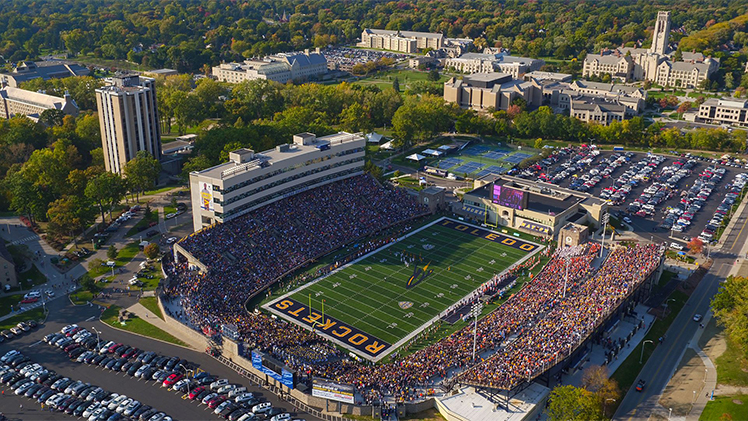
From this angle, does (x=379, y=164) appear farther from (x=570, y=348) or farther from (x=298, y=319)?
(x=570, y=348)

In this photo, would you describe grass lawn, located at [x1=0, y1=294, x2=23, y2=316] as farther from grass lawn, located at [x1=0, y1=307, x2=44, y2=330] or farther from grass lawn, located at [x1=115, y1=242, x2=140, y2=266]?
grass lawn, located at [x1=115, y1=242, x2=140, y2=266]

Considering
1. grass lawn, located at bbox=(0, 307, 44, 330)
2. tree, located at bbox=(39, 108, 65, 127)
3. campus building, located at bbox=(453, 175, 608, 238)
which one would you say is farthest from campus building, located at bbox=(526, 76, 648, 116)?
grass lawn, located at bbox=(0, 307, 44, 330)

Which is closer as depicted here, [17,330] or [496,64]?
[17,330]

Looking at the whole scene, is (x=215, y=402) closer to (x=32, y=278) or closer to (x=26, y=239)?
(x=32, y=278)

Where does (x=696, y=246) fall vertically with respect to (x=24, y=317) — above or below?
above

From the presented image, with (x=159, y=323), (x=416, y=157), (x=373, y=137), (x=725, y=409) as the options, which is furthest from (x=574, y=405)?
(x=373, y=137)

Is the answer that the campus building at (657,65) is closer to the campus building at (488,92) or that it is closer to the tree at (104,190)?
the campus building at (488,92)

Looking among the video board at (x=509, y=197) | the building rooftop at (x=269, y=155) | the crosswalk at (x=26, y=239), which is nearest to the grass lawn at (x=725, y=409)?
the video board at (x=509, y=197)
